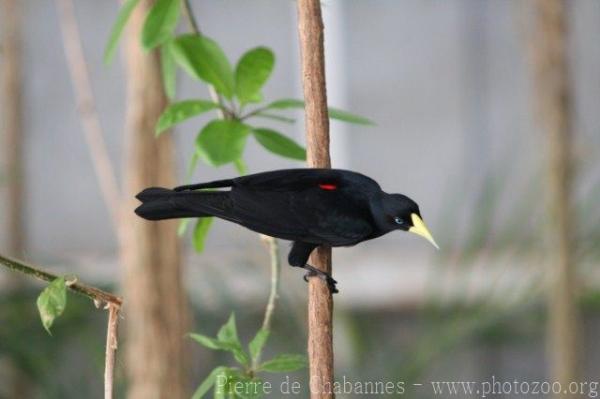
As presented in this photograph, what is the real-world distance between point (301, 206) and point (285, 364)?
188 mm

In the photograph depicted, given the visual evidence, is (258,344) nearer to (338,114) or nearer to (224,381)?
(224,381)

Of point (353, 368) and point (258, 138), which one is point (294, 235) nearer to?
point (258, 138)

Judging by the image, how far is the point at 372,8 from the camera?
262 centimetres

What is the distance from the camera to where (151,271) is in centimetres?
102

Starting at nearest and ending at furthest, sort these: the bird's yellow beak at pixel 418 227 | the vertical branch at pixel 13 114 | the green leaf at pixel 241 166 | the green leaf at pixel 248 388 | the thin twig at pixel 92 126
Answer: the bird's yellow beak at pixel 418 227 → the green leaf at pixel 248 388 → the green leaf at pixel 241 166 → the thin twig at pixel 92 126 → the vertical branch at pixel 13 114

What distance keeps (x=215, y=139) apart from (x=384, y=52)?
6.69 ft

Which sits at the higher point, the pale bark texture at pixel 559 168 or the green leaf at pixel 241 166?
the pale bark texture at pixel 559 168

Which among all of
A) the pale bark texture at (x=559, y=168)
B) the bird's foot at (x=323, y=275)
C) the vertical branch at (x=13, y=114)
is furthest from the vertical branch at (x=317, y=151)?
the vertical branch at (x=13, y=114)

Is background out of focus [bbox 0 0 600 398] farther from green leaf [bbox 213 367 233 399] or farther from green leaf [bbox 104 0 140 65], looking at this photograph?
green leaf [bbox 213 367 233 399]

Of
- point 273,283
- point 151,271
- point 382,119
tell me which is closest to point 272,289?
point 273,283

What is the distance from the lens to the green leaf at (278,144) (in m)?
0.65

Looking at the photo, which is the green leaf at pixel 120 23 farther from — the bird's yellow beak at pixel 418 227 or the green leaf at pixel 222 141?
the bird's yellow beak at pixel 418 227

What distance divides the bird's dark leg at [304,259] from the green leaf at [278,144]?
15 cm

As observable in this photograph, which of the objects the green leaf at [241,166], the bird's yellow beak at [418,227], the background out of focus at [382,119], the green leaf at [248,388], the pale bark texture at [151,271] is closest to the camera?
the bird's yellow beak at [418,227]
